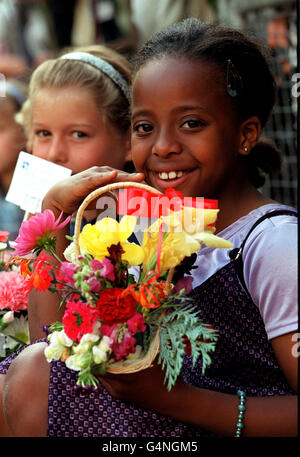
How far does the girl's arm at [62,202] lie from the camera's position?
161 cm

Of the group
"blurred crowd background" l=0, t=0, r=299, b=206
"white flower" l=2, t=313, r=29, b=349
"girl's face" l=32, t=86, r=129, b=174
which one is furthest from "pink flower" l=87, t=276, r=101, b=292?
"blurred crowd background" l=0, t=0, r=299, b=206

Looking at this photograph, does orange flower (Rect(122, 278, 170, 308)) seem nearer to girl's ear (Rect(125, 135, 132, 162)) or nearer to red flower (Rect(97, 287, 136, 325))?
red flower (Rect(97, 287, 136, 325))

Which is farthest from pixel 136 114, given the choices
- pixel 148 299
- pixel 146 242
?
pixel 148 299

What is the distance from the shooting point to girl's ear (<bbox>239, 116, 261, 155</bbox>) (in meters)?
1.74

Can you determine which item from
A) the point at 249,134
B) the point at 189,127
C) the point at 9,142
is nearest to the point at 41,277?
the point at 189,127

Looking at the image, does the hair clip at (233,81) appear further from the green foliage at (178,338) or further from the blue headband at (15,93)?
the blue headband at (15,93)

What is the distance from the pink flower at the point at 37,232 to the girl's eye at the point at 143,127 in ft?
1.51

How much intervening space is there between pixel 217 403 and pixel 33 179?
1150 mm

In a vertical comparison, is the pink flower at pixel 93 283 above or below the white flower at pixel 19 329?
above

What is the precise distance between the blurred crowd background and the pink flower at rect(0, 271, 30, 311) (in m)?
1.32

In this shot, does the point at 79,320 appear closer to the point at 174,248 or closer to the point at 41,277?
the point at 41,277

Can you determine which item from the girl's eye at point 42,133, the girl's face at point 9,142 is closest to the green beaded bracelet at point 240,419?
the girl's eye at point 42,133

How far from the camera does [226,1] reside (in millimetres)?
3867
